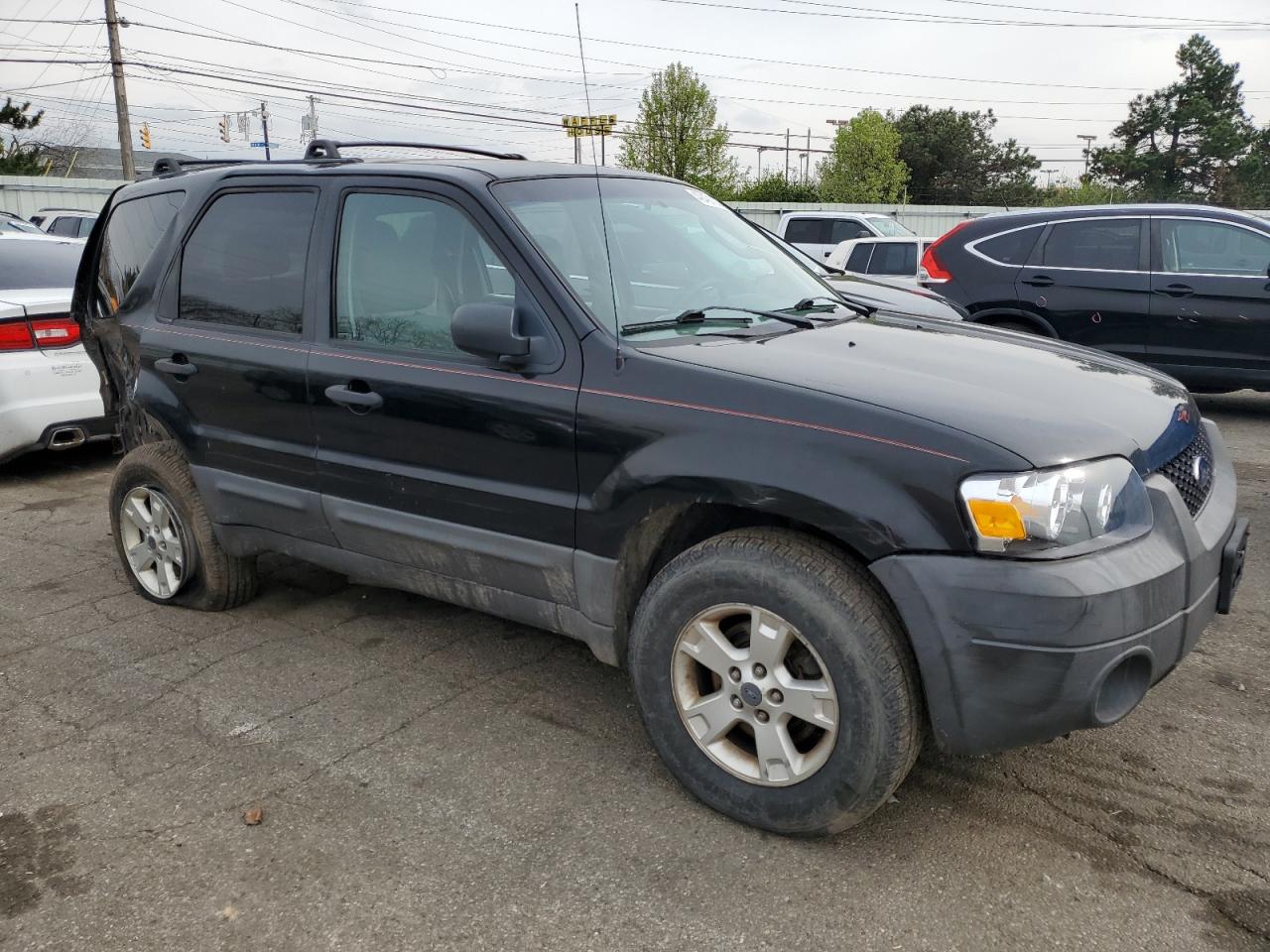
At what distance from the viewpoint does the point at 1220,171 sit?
54.9m

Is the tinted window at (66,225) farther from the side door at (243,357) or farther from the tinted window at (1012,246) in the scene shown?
the side door at (243,357)

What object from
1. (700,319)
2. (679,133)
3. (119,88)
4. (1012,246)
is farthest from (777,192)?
(700,319)

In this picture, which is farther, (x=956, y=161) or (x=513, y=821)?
(x=956, y=161)

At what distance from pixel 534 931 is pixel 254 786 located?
1.12m

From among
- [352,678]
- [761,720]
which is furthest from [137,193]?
[761,720]

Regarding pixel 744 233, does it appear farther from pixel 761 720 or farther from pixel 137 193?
pixel 137 193

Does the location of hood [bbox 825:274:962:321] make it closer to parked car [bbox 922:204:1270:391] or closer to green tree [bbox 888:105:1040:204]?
parked car [bbox 922:204:1270:391]

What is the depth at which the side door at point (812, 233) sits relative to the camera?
17.9 metres

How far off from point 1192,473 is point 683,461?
1479 mm

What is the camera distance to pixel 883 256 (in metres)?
14.7

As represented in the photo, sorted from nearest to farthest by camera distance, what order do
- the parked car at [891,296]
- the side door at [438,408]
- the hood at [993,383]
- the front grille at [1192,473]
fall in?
the hood at [993,383]
the front grille at [1192,473]
the side door at [438,408]
the parked car at [891,296]

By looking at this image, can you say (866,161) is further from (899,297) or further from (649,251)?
(649,251)

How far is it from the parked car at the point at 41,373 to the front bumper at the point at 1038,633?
5.66 meters

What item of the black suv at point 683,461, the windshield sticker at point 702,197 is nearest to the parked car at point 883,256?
the windshield sticker at point 702,197
